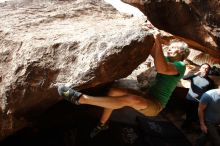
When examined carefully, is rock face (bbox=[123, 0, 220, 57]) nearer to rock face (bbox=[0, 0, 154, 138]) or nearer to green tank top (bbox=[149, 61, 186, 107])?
rock face (bbox=[0, 0, 154, 138])

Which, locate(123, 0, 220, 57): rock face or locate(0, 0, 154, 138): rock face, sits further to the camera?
locate(123, 0, 220, 57): rock face

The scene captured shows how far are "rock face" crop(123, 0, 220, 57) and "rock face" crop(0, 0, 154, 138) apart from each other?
255 cm

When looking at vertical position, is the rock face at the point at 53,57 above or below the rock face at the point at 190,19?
above

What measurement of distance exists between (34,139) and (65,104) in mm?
842

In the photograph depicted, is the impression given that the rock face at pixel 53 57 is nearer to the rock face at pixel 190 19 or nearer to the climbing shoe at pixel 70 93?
the climbing shoe at pixel 70 93

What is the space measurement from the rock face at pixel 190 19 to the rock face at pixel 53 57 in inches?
100

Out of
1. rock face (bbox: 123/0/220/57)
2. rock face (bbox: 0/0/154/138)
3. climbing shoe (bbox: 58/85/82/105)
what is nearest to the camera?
climbing shoe (bbox: 58/85/82/105)

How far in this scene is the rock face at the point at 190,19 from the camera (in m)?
7.68

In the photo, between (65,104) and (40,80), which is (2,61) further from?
(65,104)

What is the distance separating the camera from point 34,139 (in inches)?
253

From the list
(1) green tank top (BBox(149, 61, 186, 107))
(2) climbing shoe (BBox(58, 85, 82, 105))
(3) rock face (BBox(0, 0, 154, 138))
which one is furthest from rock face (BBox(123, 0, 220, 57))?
(2) climbing shoe (BBox(58, 85, 82, 105))

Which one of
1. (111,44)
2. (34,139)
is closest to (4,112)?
(34,139)

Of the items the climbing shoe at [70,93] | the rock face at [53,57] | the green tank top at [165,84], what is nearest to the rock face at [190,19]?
the rock face at [53,57]

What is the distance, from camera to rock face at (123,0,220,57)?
25.2 feet
